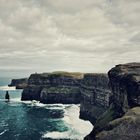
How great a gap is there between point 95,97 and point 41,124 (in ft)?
99.8

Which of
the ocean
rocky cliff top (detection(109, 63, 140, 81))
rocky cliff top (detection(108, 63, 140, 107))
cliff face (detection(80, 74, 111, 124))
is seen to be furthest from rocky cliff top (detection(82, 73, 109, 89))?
rocky cliff top (detection(109, 63, 140, 81))

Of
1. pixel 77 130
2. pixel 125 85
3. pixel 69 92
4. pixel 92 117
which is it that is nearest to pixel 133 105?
pixel 125 85

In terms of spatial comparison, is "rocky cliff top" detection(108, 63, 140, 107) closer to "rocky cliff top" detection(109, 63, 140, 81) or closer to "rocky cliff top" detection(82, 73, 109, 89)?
"rocky cliff top" detection(109, 63, 140, 81)

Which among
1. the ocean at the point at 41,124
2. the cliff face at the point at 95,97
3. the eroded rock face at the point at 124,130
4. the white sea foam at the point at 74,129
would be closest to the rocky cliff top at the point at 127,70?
the eroded rock face at the point at 124,130

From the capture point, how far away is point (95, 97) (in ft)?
465

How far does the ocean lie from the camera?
104m

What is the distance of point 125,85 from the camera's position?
84938mm

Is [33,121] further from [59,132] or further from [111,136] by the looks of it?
[111,136]

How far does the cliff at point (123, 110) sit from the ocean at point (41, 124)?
18.1 meters

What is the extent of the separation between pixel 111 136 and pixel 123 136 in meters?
2.52

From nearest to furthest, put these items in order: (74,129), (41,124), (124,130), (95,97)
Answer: (124,130) < (74,129) < (41,124) < (95,97)

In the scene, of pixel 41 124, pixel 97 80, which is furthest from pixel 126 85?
pixel 97 80

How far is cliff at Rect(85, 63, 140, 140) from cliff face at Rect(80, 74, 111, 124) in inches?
1283

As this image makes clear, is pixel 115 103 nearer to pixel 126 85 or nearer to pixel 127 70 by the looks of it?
pixel 126 85
